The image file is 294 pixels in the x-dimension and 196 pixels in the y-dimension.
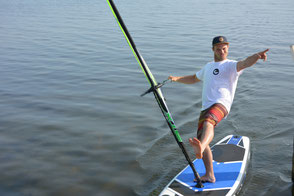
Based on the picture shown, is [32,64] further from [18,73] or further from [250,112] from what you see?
[250,112]

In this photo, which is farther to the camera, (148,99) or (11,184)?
(148,99)

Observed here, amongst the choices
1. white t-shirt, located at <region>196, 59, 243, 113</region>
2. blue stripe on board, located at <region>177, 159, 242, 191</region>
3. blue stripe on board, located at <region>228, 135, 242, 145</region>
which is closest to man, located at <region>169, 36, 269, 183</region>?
white t-shirt, located at <region>196, 59, 243, 113</region>

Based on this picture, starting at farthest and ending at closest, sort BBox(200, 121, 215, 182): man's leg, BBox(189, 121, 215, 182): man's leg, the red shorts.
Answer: the red shorts → BBox(200, 121, 215, 182): man's leg → BBox(189, 121, 215, 182): man's leg

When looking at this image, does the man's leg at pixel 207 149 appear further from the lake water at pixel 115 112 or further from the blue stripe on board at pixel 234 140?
the blue stripe on board at pixel 234 140

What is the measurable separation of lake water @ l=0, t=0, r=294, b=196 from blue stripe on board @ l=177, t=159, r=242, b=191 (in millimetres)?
359

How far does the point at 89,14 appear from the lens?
30.9 m

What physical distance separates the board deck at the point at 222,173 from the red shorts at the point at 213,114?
918mm

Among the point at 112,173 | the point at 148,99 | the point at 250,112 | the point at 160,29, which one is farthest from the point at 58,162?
the point at 160,29

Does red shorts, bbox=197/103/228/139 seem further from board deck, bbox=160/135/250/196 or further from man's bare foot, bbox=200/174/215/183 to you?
board deck, bbox=160/135/250/196

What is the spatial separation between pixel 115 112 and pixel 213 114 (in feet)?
15.8

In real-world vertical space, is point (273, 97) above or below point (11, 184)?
below

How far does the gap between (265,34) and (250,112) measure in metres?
14.4

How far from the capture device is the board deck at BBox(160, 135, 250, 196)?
5.47 metres

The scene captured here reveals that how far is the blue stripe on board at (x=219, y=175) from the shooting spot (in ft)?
18.3
